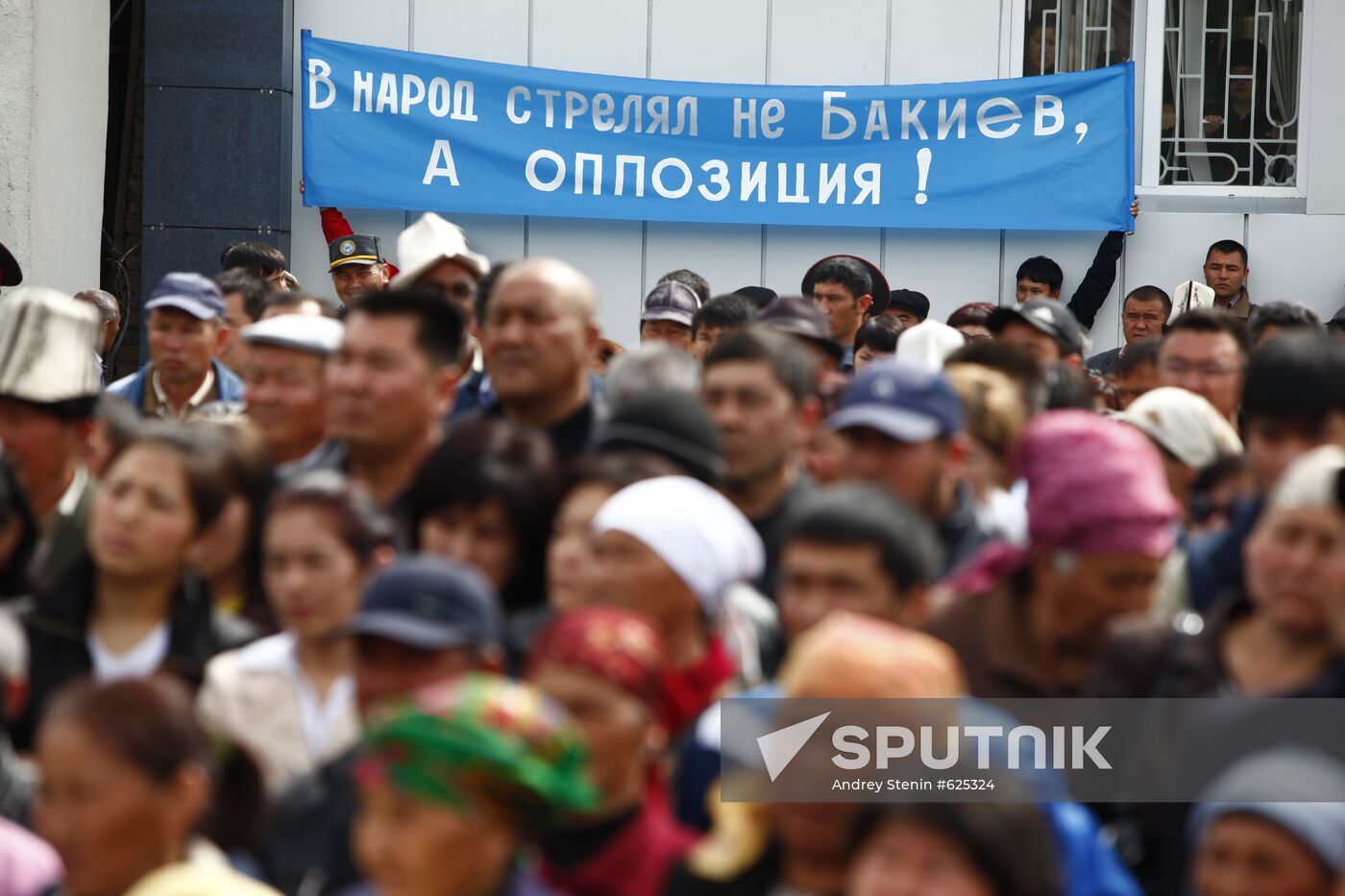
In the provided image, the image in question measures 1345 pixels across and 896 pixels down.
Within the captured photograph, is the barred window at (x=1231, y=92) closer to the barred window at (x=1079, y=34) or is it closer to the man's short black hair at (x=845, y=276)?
the barred window at (x=1079, y=34)

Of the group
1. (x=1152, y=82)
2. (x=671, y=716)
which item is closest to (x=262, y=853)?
(x=671, y=716)

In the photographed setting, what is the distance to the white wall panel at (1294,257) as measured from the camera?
10609 millimetres

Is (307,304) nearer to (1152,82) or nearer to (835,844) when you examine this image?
(835,844)

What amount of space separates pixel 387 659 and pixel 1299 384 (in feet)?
6.89

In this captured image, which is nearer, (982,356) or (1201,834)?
(1201,834)

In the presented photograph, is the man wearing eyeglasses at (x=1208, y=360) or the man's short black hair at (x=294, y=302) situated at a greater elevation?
the man's short black hair at (x=294, y=302)

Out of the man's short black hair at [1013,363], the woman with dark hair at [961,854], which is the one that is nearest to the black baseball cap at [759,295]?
the man's short black hair at [1013,363]

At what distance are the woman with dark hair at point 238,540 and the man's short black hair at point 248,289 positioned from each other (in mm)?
2627

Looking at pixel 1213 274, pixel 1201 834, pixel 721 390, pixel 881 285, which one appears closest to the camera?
pixel 1201 834

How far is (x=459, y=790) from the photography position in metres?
2.65

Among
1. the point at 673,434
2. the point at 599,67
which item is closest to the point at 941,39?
the point at 599,67

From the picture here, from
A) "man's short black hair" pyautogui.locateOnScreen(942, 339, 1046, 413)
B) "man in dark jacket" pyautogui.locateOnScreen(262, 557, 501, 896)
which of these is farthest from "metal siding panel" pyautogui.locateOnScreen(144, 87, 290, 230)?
"man in dark jacket" pyautogui.locateOnScreen(262, 557, 501, 896)

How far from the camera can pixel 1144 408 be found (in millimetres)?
5234

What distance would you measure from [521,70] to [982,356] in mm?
5558
